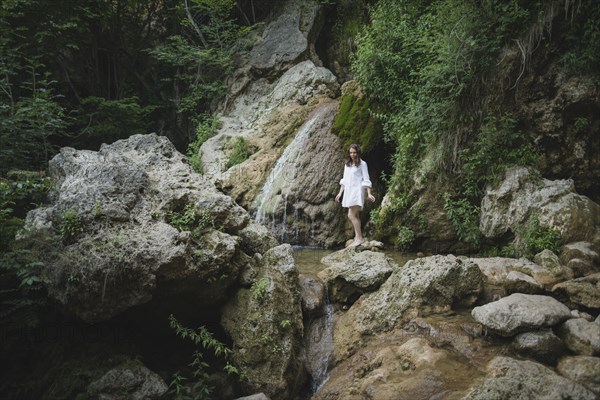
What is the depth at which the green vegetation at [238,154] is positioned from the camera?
11508mm

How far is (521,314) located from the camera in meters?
4.35

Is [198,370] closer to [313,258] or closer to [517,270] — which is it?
[313,258]

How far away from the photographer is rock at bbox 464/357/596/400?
11.5 feet

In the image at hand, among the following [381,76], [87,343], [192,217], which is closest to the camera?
[87,343]

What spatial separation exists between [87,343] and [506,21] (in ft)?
27.6

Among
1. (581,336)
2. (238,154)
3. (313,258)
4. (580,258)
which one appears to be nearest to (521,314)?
(581,336)

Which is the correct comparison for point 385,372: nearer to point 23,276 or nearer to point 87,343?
point 87,343

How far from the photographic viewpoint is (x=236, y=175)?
Answer: 35.1 feet

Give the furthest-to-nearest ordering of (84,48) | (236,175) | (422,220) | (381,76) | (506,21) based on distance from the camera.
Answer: (84,48)
(236,175)
(381,76)
(422,220)
(506,21)

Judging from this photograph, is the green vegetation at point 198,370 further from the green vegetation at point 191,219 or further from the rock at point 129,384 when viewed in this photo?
the green vegetation at point 191,219

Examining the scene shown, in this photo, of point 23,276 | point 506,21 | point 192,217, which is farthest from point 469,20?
point 23,276

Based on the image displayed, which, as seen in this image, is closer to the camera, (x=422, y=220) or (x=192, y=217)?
(x=192, y=217)

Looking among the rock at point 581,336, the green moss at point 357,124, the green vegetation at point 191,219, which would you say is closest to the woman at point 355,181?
the green moss at point 357,124

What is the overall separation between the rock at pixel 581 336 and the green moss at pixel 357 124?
6.22 m
